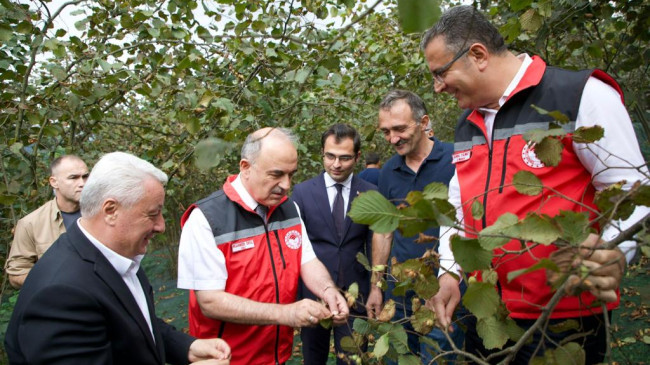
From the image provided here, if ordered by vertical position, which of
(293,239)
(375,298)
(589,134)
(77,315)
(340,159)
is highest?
(589,134)

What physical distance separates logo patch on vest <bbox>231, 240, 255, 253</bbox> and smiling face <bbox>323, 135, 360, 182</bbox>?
4.30ft

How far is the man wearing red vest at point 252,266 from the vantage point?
2121 mm

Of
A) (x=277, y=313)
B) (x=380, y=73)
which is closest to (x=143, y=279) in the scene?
(x=277, y=313)

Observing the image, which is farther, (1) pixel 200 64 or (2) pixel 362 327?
(1) pixel 200 64

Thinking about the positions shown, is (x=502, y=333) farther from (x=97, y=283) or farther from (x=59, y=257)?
(x=59, y=257)

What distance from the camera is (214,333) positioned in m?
2.30

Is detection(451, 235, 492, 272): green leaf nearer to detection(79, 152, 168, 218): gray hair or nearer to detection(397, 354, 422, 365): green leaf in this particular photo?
detection(397, 354, 422, 365): green leaf

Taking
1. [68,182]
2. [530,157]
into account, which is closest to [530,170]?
[530,157]

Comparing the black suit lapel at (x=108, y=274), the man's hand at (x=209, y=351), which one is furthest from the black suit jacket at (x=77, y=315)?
the man's hand at (x=209, y=351)

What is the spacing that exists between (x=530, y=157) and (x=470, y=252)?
0.79 m

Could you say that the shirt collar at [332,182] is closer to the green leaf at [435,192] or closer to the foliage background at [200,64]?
the foliage background at [200,64]

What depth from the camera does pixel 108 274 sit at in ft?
5.35

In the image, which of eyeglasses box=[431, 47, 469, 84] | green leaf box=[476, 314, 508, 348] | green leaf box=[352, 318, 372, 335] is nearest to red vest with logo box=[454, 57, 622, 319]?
green leaf box=[476, 314, 508, 348]

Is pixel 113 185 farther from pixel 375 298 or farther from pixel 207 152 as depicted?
pixel 375 298
